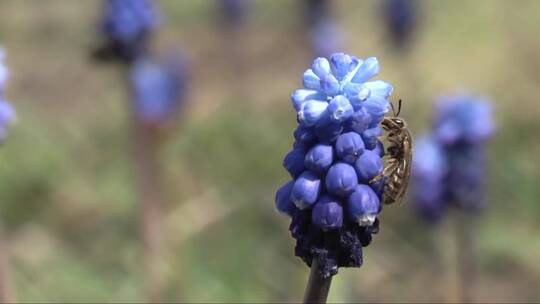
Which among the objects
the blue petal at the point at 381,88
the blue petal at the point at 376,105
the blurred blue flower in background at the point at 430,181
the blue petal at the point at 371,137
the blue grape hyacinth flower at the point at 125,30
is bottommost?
the blue petal at the point at 371,137

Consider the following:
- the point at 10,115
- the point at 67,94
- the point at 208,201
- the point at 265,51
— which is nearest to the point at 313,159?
the point at 10,115

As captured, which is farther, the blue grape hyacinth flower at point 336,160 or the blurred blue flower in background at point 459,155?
the blurred blue flower in background at point 459,155

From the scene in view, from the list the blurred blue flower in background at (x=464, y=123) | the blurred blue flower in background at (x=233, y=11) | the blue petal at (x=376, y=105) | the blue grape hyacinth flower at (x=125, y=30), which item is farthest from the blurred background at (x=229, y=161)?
the blue petal at (x=376, y=105)

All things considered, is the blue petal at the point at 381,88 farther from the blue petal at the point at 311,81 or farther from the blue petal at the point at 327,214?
the blue petal at the point at 327,214

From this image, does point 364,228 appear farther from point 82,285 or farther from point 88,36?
point 88,36

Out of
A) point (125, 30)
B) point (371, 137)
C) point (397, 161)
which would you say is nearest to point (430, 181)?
point (125, 30)

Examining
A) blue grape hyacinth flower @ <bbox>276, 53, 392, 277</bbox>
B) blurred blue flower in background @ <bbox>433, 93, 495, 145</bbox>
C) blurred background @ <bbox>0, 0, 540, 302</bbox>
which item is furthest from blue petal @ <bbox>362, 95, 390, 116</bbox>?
blurred blue flower in background @ <bbox>433, 93, 495, 145</bbox>

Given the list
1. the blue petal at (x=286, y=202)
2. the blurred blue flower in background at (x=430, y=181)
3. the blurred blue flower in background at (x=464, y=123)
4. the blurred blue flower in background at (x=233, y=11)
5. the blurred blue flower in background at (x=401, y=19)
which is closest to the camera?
the blue petal at (x=286, y=202)
